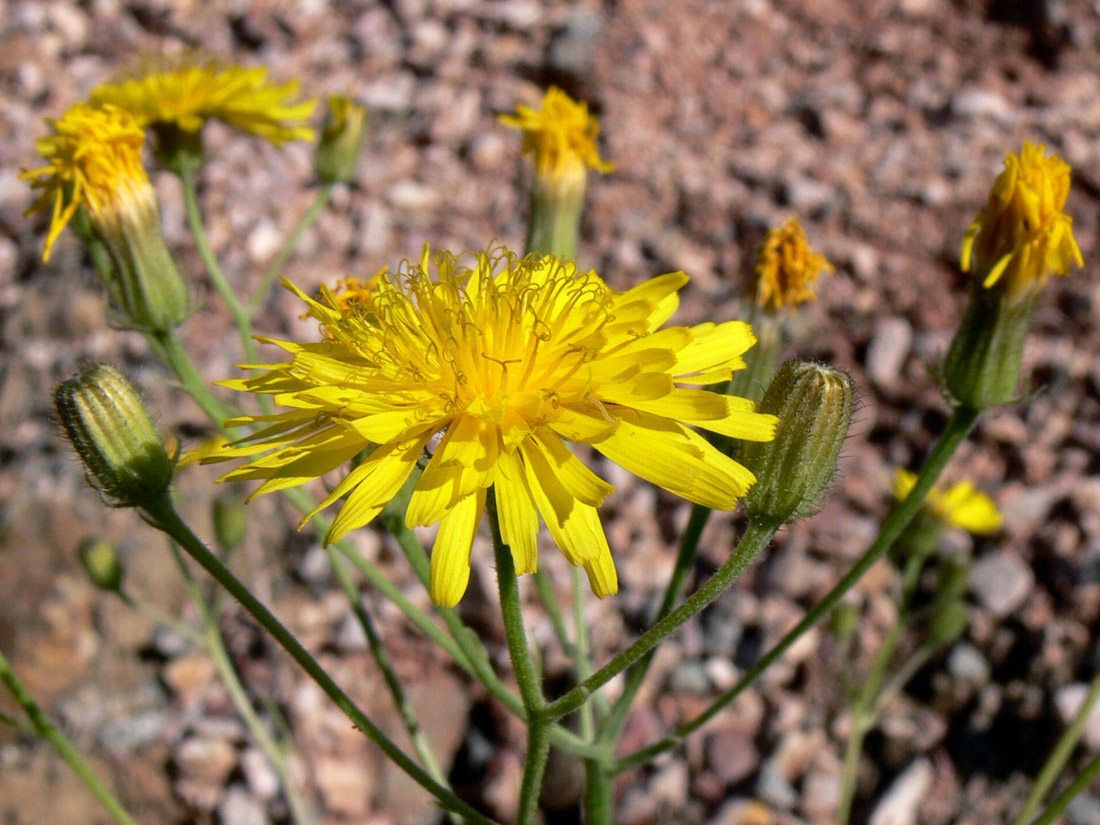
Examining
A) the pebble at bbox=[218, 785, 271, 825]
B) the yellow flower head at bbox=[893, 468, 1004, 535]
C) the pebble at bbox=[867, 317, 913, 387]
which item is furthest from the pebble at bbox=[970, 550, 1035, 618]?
the pebble at bbox=[218, 785, 271, 825]

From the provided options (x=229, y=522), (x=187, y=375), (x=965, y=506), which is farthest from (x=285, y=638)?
(x=965, y=506)

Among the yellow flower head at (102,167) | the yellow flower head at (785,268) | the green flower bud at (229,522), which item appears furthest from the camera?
the green flower bud at (229,522)

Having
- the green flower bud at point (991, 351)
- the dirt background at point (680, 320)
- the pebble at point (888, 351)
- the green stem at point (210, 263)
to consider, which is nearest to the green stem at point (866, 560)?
the green flower bud at point (991, 351)

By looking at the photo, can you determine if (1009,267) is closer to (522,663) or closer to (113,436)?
(522,663)

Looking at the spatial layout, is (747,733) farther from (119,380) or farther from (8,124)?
(8,124)

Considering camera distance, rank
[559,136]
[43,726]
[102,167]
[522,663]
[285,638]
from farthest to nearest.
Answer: [559,136] < [102,167] < [43,726] < [285,638] < [522,663]

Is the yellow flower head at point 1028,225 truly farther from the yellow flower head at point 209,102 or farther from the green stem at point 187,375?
the yellow flower head at point 209,102

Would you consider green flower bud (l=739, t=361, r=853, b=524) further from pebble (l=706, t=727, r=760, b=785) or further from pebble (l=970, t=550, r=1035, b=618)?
pebble (l=970, t=550, r=1035, b=618)
